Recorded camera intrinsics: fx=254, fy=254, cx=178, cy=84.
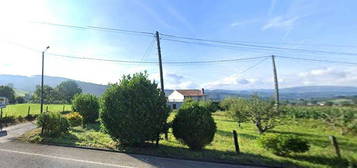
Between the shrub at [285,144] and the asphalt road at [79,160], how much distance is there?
2.99 m

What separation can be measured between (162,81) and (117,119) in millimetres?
5640

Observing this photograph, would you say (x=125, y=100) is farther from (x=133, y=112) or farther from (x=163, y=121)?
(x=163, y=121)

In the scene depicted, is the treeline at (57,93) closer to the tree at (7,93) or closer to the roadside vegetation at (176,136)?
the tree at (7,93)

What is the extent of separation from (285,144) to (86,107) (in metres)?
24.1

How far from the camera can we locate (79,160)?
12.2 m

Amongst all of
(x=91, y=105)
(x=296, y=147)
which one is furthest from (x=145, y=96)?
(x=91, y=105)

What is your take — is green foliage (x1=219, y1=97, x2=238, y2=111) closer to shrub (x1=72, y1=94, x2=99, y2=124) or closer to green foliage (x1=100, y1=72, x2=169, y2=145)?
shrub (x1=72, y1=94, x2=99, y2=124)

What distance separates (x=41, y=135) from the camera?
62.2 ft

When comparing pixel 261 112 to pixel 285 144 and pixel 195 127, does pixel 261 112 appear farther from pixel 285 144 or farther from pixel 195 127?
pixel 195 127

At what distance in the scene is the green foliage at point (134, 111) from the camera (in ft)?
46.3

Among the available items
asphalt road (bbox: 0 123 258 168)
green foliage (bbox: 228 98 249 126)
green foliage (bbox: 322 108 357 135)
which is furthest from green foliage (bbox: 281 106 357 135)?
asphalt road (bbox: 0 123 258 168)

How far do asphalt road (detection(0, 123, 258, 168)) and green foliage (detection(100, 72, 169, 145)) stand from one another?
4.29 ft

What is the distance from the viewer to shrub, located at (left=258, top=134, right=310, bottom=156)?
41.1 ft

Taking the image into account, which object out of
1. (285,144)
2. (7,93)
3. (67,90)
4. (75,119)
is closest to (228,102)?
(75,119)
